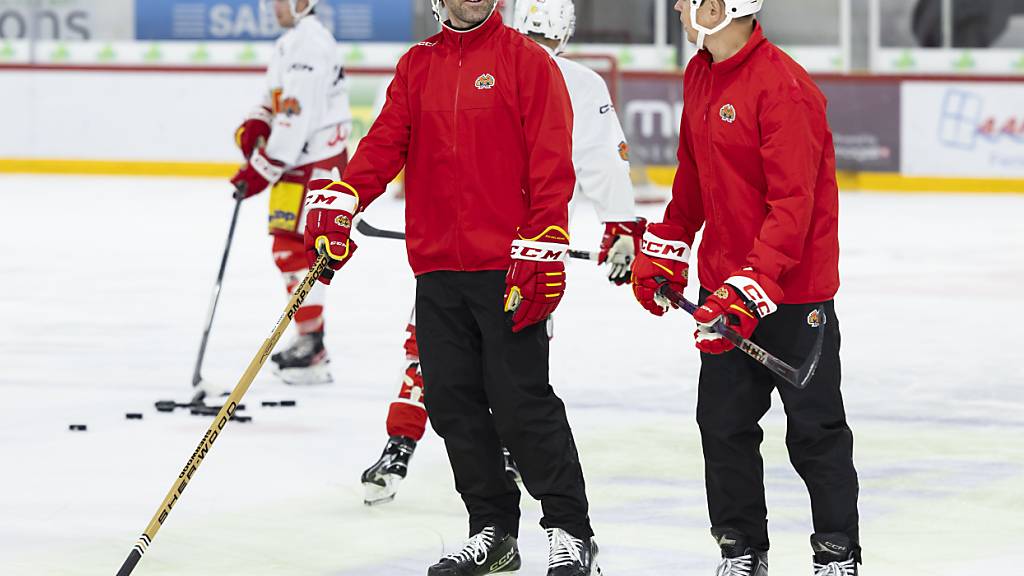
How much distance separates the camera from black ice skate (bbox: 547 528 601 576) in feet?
11.4

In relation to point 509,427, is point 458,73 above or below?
above

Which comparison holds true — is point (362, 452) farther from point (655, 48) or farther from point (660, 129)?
point (655, 48)

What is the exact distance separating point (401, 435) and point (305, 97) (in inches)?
73.0

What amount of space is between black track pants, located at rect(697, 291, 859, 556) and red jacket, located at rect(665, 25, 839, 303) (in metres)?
0.10

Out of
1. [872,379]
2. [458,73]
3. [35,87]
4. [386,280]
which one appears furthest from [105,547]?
[35,87]

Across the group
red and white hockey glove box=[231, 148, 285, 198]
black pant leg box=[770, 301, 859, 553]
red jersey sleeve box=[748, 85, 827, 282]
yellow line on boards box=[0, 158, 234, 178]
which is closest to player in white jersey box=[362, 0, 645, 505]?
black pant leg box=[770, 301, 859, 553]

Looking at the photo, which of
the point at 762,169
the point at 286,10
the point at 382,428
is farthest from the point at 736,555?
the point at 286,10

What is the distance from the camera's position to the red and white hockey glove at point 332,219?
3.49 metres

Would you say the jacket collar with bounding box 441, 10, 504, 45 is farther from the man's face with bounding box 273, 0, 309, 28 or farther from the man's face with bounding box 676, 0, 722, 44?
the man's face with bounding box 273, 0, 309, 28

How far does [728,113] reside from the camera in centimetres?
320

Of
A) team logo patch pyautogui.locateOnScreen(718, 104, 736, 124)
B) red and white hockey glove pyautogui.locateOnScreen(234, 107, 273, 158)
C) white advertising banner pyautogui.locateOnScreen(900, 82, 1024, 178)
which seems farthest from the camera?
white advertising banner pyautogui.locateOnScreen(900, 82, 1024, 178)

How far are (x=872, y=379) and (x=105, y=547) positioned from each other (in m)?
3.08

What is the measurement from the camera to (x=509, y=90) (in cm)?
347

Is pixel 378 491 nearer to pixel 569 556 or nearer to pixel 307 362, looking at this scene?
pixel 569 556
